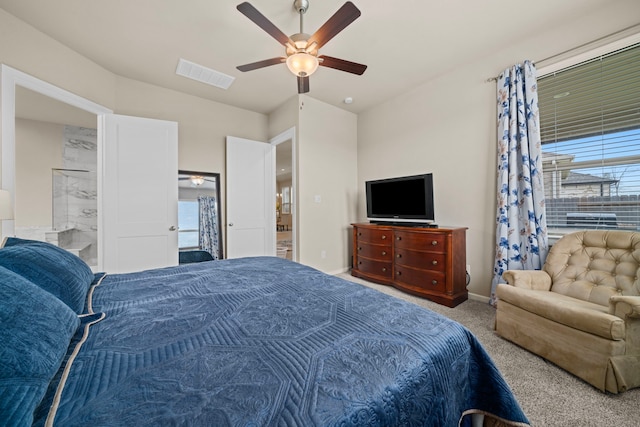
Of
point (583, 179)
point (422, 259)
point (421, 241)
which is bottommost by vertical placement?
point (422, 259)

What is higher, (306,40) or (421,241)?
(306,40)

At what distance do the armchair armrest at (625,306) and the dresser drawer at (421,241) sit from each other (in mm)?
1318

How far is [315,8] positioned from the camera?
82.3 inches

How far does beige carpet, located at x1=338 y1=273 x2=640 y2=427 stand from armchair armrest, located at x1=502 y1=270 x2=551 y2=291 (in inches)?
19.6

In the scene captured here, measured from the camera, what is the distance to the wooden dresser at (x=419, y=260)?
2740 mm

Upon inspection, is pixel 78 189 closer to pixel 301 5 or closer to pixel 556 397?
pixel 301 5

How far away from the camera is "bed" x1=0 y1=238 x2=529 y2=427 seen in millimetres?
536

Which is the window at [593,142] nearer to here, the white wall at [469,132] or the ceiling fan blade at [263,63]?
the white wall at [469,132]

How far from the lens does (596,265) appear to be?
1.95 m

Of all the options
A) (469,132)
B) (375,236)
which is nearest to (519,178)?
(469,132)

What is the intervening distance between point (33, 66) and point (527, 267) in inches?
203

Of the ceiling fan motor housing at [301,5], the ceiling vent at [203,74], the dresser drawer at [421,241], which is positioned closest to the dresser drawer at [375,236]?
the dresser drawer at [421,241]

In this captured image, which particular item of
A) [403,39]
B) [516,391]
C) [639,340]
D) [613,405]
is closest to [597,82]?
[403,39]

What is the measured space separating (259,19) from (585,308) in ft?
9.63
